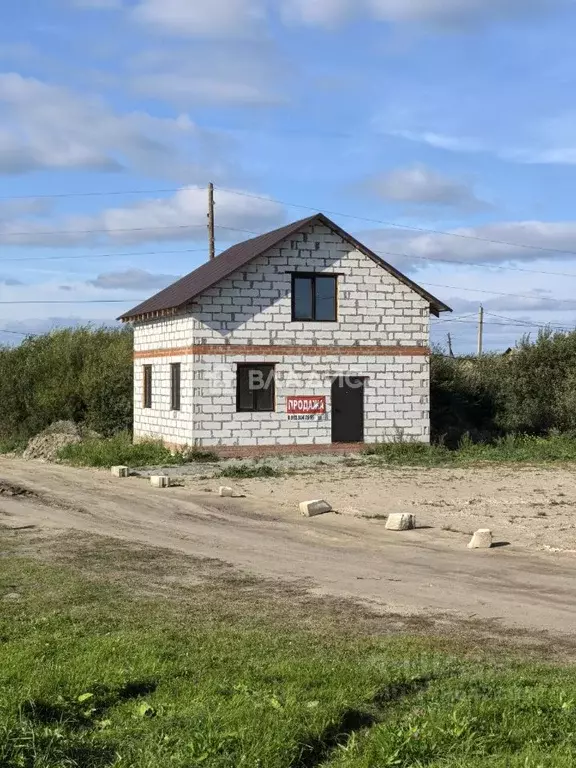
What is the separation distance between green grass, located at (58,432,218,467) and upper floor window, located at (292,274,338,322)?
4852mm

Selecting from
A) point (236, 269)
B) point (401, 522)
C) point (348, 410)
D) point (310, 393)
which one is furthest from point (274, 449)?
point (401, 522)

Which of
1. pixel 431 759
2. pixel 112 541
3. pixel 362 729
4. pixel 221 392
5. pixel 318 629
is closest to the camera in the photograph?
pixel 431 759

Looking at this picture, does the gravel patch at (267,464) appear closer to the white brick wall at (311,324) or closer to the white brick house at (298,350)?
the white brick house at (298,350)

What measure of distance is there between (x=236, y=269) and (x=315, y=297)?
2534 millimetres

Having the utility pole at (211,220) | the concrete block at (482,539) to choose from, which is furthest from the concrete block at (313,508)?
the utility pole at (211,220)

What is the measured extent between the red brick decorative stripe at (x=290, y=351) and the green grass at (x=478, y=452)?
2686 mm

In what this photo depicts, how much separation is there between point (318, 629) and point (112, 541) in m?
6.01

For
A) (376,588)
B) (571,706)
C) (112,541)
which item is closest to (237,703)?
(571,706)

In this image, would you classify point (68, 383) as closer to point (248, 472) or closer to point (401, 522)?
point (248, 472)

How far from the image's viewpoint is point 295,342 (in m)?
27.4

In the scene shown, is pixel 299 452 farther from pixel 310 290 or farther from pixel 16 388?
pixel 16 388

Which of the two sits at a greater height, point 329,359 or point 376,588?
point 329,359

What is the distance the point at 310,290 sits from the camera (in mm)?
27656

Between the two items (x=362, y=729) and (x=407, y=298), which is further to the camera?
(x=407, y=298)
